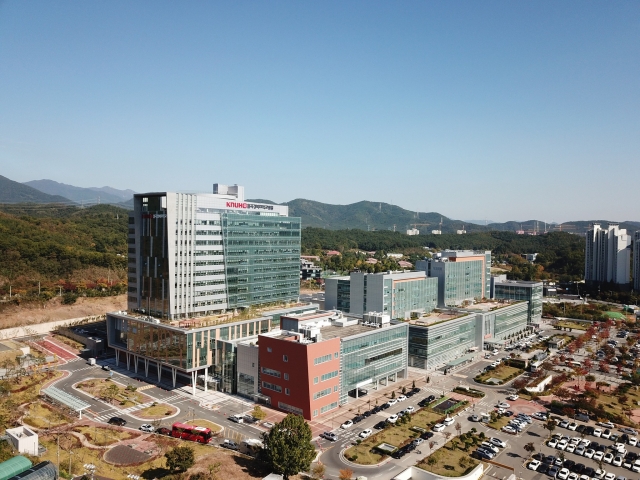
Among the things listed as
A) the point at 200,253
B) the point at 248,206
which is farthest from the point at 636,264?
the point at 200,253

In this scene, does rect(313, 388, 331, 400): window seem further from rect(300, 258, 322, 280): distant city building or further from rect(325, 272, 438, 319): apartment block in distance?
rect(300, 258, 322, 280): distant city building

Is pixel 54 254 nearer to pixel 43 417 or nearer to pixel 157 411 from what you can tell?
pixel 43 417

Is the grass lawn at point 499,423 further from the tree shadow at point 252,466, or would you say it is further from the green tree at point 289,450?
the tree shadow at point 252,466

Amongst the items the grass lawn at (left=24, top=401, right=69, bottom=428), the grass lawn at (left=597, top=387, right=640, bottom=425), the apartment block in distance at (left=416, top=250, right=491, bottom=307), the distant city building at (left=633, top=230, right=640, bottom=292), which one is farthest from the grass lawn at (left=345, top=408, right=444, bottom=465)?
the distant city building at (left=633, top=230, right=640, bottom=292)

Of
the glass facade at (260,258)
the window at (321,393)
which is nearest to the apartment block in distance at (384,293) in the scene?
the glass facade at (260,258)

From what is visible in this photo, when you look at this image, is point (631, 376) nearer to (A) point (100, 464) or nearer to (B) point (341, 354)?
(B) point (341, 354)

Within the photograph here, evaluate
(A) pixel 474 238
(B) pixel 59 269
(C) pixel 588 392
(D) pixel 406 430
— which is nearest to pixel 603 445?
(C) pixel 588 392
